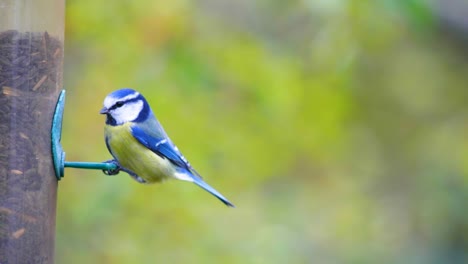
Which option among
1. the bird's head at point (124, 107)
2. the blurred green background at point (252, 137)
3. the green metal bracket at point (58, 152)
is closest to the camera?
the green metal bracket at point (58, 152)

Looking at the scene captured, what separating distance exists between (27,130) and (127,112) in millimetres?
769

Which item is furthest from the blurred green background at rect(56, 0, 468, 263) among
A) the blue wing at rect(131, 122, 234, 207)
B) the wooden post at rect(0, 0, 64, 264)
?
the wooden post at rect(0, 0, 64, 264)

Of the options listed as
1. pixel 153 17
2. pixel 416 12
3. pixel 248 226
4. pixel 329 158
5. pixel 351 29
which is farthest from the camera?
pixel 329 158

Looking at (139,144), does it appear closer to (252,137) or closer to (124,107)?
(124,107)

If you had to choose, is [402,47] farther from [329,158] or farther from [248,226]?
[248,226]

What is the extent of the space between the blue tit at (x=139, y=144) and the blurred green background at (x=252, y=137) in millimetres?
876

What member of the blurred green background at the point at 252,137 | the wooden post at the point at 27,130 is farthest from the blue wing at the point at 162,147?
the blurred green background at the point at 252,137

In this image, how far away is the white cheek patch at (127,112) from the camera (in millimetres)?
4695

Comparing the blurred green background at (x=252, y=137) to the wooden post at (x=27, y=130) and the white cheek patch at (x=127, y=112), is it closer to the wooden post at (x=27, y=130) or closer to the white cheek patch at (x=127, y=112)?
the white cheek patch at (x=127, y=112)

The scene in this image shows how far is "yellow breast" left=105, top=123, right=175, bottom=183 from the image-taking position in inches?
187

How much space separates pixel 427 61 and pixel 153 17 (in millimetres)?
4374

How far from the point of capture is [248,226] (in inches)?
270

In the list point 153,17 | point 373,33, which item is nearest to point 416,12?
point 373,33

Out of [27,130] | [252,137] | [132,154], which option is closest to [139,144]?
[132,154]
